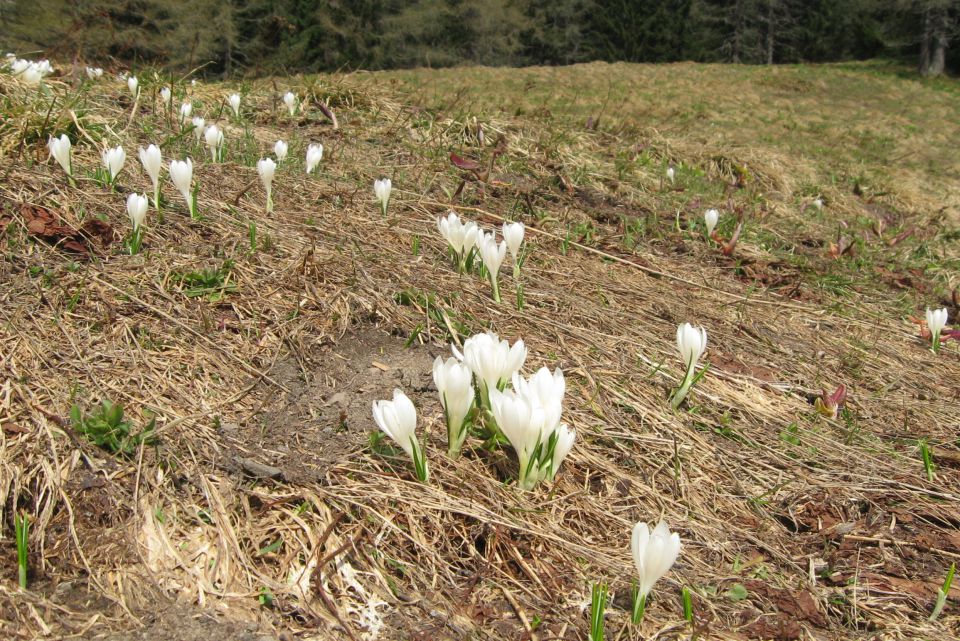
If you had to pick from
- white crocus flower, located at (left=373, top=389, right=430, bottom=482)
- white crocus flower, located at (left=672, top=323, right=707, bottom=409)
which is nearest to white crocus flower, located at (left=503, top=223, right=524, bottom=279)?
white crocus flower, located at (left=672, top=323, right=707, bottom=409)

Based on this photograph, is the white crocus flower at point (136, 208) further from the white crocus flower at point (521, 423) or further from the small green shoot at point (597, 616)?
the small green shoot at point (597, 616)

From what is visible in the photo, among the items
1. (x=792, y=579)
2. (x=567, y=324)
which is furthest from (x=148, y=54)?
(x=792, y=579)

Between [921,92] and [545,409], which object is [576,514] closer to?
[545,409]

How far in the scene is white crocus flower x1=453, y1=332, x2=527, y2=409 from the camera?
5.33ft

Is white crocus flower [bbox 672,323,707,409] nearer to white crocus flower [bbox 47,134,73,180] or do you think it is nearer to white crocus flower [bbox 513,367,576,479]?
white crocus flower [bbox 513,367,576,479]

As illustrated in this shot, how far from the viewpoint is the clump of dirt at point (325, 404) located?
5.22 ft

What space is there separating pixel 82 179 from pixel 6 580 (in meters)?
1.93

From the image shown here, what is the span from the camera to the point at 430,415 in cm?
179

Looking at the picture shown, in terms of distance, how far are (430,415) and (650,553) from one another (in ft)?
2.36

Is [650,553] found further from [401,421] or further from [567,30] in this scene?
[567,30]

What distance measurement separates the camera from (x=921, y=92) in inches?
554

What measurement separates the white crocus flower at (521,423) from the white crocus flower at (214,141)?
2333mm

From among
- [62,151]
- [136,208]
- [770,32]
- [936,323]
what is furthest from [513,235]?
[770,32]

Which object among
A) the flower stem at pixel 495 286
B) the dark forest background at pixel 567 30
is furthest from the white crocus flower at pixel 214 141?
the dark forest background at pixel 567 30
